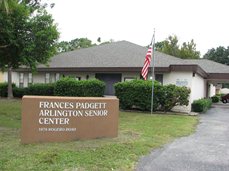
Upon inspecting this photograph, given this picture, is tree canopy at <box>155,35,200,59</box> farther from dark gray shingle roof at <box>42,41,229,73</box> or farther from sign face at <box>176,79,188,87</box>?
sign face at <box>176,79,188,87</box>

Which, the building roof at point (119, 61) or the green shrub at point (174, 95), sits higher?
the building roof at point (119, 61)

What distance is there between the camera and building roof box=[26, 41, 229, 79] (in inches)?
876

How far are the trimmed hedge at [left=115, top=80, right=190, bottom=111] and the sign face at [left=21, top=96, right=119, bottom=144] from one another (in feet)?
31.2

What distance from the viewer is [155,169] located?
6.59 metres

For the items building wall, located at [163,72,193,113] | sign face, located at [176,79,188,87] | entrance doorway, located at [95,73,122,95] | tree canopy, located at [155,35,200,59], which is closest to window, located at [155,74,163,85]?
building wall, located at [163,72,193,113]

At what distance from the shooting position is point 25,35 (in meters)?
17.2

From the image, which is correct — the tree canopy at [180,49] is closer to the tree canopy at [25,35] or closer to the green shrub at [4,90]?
the green shrub at [4,90]

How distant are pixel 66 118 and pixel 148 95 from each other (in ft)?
35.1

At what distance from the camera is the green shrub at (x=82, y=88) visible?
21141mm

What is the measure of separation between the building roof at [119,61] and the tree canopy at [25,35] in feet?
21.2

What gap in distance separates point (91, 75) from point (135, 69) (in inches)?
184

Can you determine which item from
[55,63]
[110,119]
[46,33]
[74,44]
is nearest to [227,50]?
[74,44]

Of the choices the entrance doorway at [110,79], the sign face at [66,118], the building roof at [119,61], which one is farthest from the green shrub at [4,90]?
the sign face at [66,118]

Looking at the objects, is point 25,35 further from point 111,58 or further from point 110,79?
point 111,58
